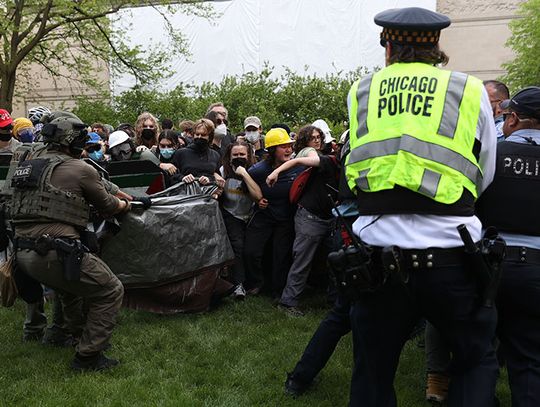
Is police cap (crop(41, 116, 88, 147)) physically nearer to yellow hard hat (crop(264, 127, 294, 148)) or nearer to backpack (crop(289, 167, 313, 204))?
backpack (crop(289, 167, 313, 204))

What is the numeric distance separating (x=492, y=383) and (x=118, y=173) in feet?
14.1

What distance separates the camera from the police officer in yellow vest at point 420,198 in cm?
248

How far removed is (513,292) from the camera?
3.07m

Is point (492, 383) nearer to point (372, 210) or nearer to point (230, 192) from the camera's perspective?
point (372, 210)

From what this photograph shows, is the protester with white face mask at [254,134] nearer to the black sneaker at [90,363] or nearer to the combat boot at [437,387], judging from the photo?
the black sneaker at [90,363]

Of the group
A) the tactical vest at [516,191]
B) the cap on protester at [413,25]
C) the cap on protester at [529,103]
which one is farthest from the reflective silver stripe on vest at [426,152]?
the cap on protester at [529,103]

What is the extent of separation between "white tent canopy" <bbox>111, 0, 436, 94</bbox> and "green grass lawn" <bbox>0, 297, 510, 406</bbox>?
24.0 metres

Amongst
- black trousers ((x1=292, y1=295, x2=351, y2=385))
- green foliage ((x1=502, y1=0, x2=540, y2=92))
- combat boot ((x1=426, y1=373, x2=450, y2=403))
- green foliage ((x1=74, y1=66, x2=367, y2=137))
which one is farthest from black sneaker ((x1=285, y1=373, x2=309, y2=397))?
green foliage ((x1=502, y1=0, x2=540, y2=92))

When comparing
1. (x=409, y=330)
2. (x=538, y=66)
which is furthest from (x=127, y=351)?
(x=538, y=66)

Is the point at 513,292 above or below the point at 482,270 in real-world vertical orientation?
below

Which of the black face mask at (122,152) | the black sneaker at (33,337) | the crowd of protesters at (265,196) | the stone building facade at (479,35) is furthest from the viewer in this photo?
the stone building facade at (479,35)

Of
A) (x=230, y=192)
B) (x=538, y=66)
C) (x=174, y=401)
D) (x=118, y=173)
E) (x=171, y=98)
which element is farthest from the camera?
(x=538, y=66)

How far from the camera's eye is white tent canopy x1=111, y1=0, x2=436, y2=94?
94.4 feet

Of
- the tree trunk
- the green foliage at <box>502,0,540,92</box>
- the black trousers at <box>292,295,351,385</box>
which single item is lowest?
the black trousers at <box>292,295,351,385</box>
